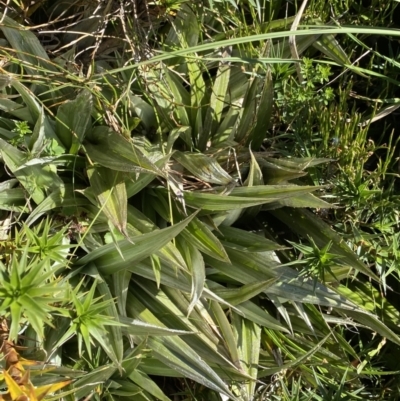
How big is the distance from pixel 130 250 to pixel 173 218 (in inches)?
5.4

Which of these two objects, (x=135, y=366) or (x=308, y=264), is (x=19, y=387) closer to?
(x=135, y=366)

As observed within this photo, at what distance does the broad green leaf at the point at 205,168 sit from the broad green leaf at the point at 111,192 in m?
0.14

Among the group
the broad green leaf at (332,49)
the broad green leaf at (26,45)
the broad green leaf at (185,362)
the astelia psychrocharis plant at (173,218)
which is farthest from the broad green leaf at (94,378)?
the broad green leaf at (332,49)

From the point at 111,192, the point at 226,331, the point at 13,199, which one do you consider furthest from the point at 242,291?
the point at 13,199

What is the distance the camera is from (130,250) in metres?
1.10

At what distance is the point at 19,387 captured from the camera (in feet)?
2.87

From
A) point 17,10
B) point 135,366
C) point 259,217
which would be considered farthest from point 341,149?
point 17,10

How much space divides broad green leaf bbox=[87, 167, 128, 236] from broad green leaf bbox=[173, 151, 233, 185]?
0.47 ft

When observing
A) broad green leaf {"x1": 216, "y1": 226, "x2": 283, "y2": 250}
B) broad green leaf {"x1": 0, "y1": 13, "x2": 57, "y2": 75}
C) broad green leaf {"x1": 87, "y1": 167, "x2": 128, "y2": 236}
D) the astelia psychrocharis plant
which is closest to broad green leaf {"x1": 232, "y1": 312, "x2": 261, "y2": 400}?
the astelia psychrocharis plant

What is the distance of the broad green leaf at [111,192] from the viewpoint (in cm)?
107

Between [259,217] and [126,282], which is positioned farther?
[259,217]

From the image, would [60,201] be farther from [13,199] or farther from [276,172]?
[276,172]

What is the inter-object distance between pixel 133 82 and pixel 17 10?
11.4 inches

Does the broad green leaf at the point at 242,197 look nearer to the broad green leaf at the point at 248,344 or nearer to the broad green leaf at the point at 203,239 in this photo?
the broad green leaf at the point at 203,239
